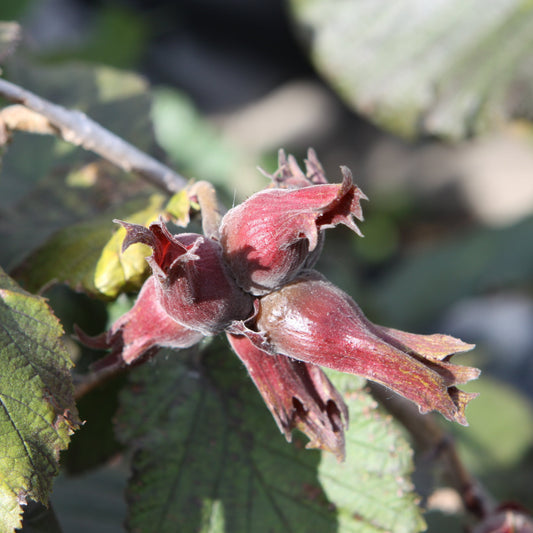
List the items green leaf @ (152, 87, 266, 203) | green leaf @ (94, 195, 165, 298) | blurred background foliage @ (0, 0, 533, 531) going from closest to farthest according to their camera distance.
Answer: green leaf @ (94, 195, 165, 298) < blurred background foliage @ (0, 0, 533, 531) < green leaf @ (152, 87, 266, 203)

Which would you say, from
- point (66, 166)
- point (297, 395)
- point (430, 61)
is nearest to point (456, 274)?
point (430, 61)

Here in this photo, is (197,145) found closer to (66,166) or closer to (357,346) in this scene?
(66,166)

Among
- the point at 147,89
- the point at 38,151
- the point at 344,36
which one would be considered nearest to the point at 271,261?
the point at 147,89

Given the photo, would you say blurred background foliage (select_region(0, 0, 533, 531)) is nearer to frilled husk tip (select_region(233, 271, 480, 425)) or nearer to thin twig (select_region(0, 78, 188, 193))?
thin twig (select_region(0, 78, 188, 193))

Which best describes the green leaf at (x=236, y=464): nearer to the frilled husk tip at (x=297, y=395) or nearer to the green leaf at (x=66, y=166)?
the frilled husk tip at (x=297, y=395)

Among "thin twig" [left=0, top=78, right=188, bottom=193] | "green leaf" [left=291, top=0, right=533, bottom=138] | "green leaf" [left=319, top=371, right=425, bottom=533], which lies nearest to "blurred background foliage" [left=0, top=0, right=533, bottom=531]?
"green leaf" [left=291, top=0, right=533, bottom=138]
